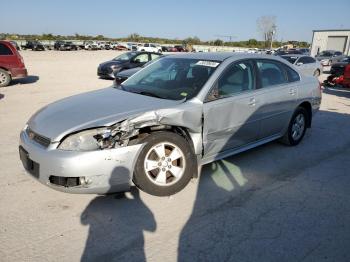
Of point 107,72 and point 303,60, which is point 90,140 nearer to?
point 107,72

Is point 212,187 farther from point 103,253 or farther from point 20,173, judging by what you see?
point 20,173

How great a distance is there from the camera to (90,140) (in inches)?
125

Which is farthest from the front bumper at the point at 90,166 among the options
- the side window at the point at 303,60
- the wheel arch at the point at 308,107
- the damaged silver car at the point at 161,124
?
the side window at the point at 303,60

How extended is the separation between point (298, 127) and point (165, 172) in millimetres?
3107

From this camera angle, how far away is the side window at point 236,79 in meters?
4.10

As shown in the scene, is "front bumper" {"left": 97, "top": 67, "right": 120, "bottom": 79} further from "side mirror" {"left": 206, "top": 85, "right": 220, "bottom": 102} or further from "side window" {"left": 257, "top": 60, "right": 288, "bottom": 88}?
"side mirror" {"left": 206, "top": 85, "right": 220, "bottom": 102}

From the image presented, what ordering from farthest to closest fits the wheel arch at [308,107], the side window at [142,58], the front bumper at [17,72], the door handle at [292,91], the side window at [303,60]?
the side window at [303,60] → the side window at [142,58] → the front bumper at [17,72] → the wheel arch at [308,107] → the door handle at [292,91]

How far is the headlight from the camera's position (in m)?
3.14

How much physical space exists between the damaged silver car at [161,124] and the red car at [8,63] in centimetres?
912

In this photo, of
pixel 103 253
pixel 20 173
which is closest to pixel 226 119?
pixel 103 253

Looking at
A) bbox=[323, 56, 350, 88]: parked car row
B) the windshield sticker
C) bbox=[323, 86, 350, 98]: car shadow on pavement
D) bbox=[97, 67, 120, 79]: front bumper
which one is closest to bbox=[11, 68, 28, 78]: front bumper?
bbox=[97, 67, 120, 79]: front bumper

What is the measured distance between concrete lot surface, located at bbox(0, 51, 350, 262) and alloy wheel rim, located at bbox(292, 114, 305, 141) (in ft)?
2.38

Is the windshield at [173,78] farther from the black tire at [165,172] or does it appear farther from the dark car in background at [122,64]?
the dark car in background at [122,64]

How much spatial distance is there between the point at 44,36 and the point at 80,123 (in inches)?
3469
